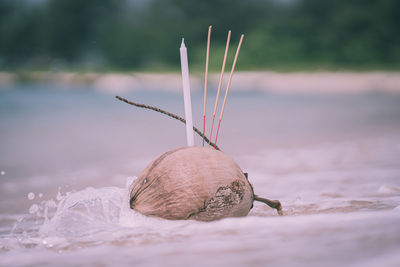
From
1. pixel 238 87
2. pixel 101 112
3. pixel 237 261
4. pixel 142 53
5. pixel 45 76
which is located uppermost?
pixel 142 53

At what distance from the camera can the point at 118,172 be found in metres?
4.05

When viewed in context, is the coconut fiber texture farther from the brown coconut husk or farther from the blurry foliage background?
the blurry foliage background

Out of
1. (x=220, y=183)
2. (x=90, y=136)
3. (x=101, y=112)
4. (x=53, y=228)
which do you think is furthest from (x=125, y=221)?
(x=101, y=112)

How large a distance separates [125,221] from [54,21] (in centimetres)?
2986

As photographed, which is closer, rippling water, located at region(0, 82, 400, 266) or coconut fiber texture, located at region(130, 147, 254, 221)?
rippling water, located at region(0, 82, 400, 266)

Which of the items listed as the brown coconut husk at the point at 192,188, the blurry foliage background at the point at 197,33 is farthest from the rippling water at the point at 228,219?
the blurry foliage background at the point at 197,33

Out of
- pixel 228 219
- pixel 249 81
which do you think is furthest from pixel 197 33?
pixel 228 219

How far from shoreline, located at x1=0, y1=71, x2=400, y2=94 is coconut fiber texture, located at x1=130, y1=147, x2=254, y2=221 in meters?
12.5

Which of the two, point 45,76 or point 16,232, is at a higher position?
point 45,76

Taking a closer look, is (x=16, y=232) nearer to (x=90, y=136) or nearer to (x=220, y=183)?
(x=220, y=183)

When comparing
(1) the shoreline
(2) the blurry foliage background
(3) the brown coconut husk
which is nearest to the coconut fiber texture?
(3) the brown coconut husk

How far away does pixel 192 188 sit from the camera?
1907 millimetres

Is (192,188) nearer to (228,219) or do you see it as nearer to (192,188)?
(192,188)

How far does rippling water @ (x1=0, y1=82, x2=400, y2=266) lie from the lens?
1.79 m
